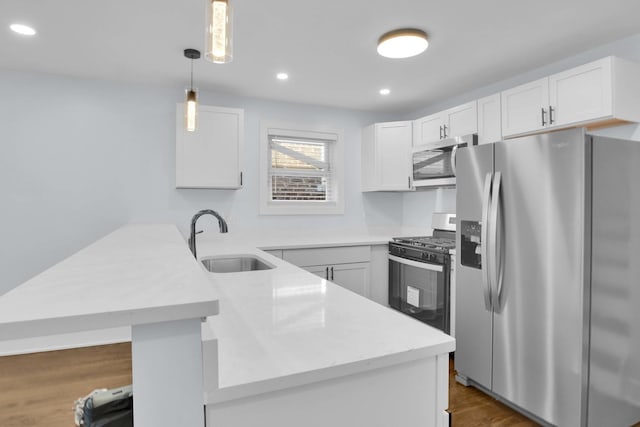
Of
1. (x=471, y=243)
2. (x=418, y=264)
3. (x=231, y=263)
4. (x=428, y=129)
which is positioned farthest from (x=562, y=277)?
(x=428, y=129)

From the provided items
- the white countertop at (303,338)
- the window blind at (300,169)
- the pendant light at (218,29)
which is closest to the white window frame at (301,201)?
the window blind at (300,169)

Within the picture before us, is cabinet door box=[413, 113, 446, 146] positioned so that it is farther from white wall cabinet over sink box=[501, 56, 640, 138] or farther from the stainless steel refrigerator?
the stainless steel refrigerator

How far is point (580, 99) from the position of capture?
2414 millimetres

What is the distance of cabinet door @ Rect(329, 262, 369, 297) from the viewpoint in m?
3.52

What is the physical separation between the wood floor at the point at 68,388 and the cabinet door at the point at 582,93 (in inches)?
75.9

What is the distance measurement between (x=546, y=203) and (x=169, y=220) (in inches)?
122

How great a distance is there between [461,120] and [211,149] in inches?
90.8

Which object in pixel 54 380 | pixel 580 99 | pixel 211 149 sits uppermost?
pixel 580 99

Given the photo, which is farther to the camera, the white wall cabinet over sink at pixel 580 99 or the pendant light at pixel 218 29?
the white wall cabinet over sink at pixel 580 99

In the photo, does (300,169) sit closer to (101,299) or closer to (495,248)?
(495,248)

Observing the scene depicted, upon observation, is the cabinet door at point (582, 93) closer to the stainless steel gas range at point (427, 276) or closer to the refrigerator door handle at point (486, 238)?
the refrigerator door handle at point (486, 238)

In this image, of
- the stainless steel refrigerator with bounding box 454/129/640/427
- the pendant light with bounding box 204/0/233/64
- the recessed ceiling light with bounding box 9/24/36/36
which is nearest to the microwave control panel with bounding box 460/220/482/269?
the stainless steel refrigerator with bounding box 454/129/640/427

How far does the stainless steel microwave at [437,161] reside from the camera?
3.18 meters

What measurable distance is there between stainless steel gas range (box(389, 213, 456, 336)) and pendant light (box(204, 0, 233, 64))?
91.6 inches
